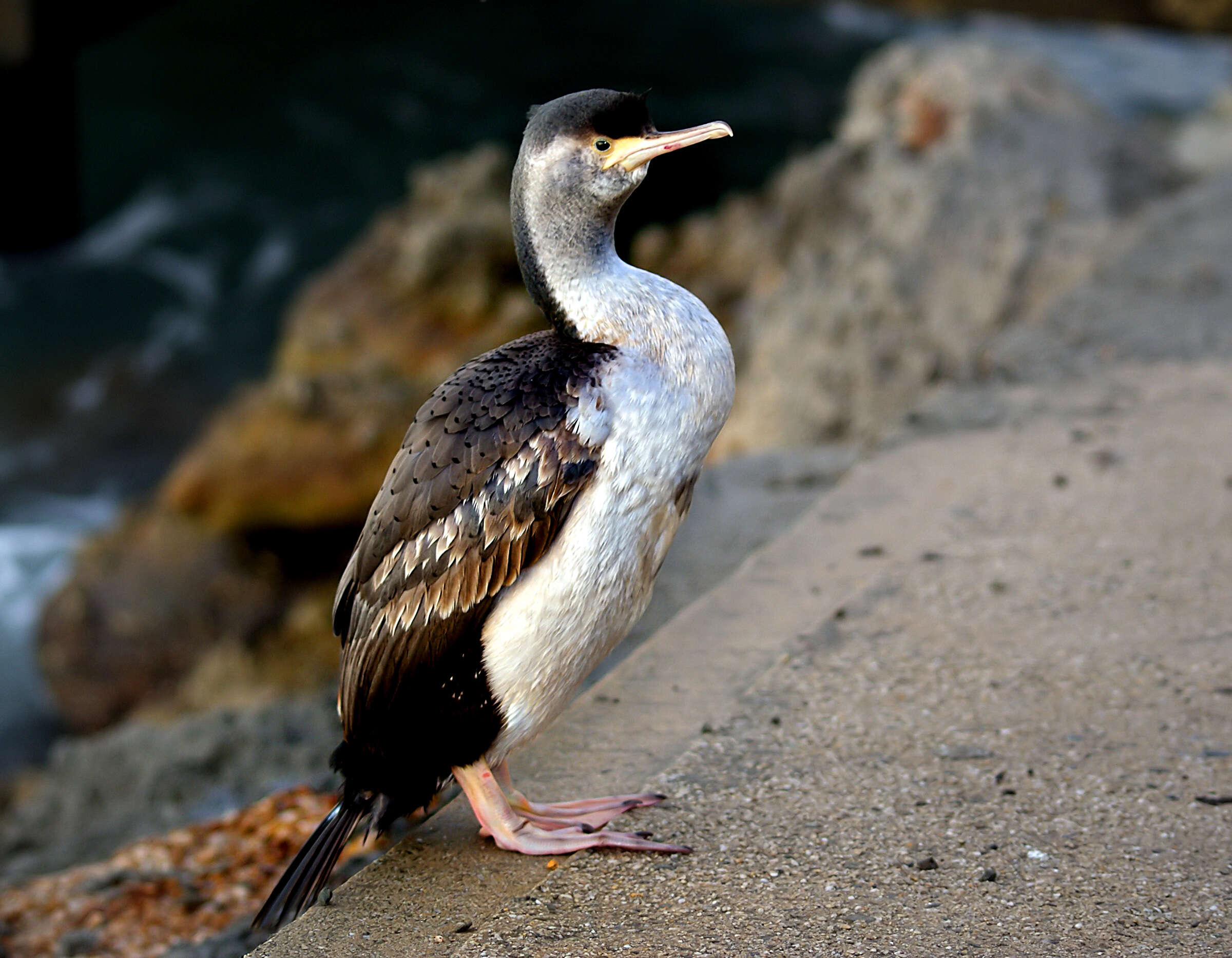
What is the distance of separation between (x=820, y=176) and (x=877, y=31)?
1205 cm

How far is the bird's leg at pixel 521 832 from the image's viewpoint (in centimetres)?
326

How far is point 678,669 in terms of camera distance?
4188 millimetres

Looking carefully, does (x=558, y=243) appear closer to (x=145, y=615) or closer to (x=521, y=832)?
(x=521, y=832)

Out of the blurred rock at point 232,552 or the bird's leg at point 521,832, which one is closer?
the bird's leg at point 521,832

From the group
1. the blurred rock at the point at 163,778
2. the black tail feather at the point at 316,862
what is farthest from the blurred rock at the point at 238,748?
the black tail feather at the point at 316,862

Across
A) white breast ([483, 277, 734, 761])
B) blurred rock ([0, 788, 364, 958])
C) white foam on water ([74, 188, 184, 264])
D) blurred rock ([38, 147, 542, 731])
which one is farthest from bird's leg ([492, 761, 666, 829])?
white foam on water ([74, 188, 184, 264])

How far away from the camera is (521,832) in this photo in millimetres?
3330

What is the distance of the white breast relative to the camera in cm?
303

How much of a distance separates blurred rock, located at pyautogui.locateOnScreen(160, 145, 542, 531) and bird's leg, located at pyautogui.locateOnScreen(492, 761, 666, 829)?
616cm

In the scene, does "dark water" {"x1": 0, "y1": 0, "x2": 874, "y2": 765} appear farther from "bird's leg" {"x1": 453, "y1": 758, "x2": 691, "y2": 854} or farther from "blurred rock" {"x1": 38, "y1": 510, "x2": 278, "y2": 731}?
"bird's leg" {"x1": 453, "y1": 758, "x2": 691, "y2": 854}

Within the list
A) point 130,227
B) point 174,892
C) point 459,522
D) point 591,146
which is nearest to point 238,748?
point 174,892

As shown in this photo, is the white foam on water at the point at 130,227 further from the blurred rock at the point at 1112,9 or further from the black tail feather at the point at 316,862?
the black tail feather at the point at 316,862

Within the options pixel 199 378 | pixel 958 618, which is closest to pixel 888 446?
pixel 958 618

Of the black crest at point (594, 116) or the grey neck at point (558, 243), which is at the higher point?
the black crest at point (594, 116)
